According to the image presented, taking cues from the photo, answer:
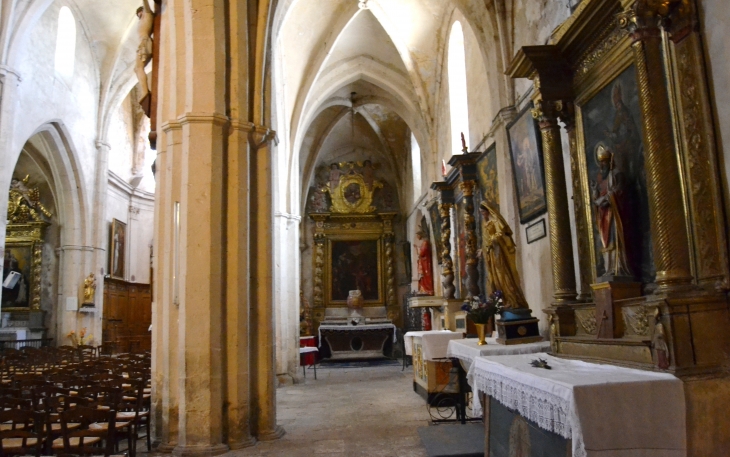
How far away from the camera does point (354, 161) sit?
78.0 ft

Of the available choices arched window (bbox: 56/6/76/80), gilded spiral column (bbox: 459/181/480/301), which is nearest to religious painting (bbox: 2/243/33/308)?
arched window (bbox: 56/6/76/80)

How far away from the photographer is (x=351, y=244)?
74.7 ft

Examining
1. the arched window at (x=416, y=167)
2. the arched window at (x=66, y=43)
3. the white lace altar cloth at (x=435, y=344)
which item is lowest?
the white lace altar cloth at (x=435, y=344)

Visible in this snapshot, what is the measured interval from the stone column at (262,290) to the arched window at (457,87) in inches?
270

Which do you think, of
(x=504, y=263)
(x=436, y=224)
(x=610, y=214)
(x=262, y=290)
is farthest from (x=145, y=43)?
(x=436, y=224)

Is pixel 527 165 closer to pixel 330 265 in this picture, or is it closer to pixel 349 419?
pixel 349 419

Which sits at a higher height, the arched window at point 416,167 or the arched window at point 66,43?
the arched window at point 66,43

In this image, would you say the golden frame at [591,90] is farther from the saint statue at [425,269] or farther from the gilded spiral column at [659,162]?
the saint statue at [425,269]

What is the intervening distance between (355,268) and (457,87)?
10.3 meters

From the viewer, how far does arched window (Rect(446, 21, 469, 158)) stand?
13.6 meters

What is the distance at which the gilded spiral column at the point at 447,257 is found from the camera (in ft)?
40.5

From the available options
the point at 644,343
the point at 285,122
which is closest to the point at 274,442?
the point at 644,343

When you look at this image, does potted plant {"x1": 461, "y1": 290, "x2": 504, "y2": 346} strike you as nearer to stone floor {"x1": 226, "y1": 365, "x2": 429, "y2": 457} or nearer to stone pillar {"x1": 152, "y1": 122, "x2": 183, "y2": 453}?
stone floor {"x1": 226, "y1": 365, "x2": 429, "y2": 457}

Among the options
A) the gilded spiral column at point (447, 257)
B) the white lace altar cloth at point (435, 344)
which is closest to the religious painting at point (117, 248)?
the gilded spiral column at point (447, 257)
